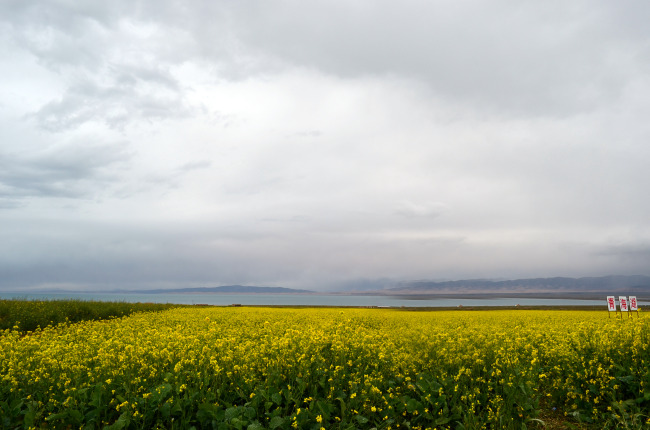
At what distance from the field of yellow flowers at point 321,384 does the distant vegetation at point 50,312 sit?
12778 mm

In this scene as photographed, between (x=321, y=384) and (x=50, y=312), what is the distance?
20.5 metres

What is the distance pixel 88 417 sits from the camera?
18.0ft

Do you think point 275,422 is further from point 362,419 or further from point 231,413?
point 362,419

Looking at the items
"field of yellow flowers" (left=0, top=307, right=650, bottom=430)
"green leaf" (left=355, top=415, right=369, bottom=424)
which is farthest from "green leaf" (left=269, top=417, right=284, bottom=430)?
"green leaf" (left=355, top=415, right=369, bottom=424)

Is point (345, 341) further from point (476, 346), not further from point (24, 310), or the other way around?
point (24, 310)

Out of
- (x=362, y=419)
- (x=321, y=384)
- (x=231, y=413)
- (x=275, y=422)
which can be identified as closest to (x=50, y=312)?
(x=231, y=413)

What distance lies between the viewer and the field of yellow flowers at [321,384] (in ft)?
18.0

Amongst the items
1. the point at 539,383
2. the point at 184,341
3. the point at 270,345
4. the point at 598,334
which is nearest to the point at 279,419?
the point at 270,345

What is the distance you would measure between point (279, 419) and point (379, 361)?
8.40ft

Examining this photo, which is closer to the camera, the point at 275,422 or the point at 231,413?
the point at 275,422

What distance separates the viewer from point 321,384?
6.04 m

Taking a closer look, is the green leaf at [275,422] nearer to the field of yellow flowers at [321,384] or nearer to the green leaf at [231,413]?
the field of yellow flowers at [321,384]

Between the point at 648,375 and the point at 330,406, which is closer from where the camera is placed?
the point at 330,406

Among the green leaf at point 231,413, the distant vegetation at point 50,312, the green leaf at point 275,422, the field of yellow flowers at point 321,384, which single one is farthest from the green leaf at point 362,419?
the distant vegetation at point 50,312
